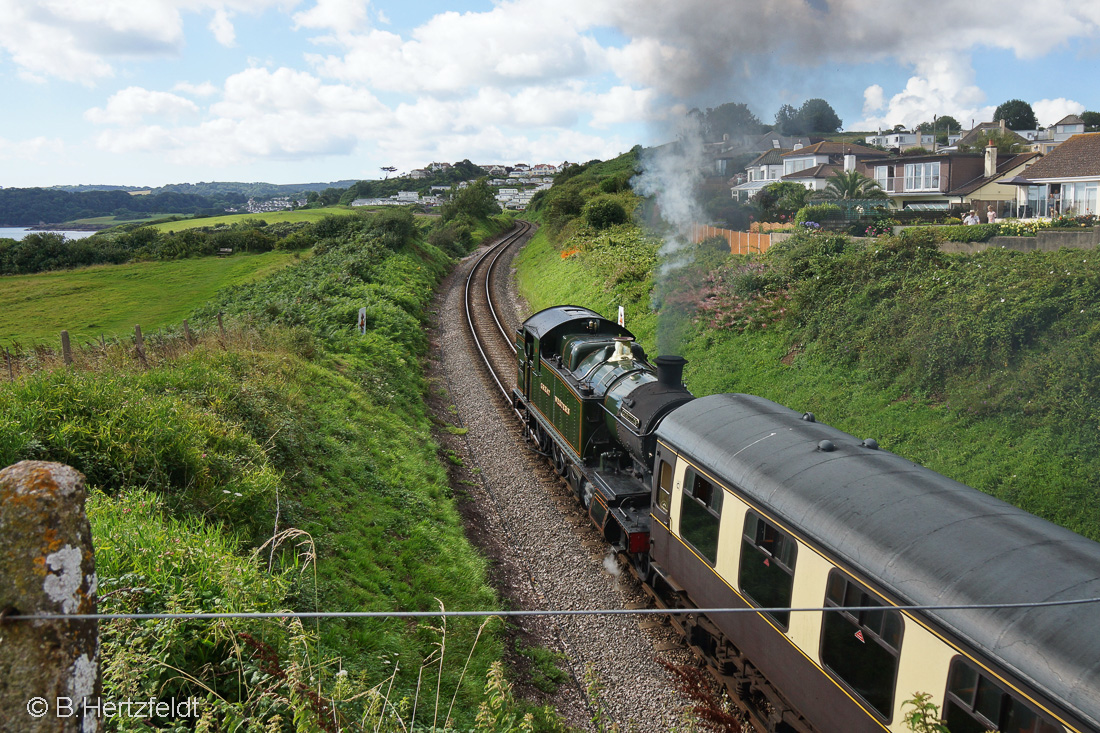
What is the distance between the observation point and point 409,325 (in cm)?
2666

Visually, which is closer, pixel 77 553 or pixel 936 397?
pixel 77 553

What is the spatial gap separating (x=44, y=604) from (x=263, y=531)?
5.63m

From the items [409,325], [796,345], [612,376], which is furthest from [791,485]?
[409,325]

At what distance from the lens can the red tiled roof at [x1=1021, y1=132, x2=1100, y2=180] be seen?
2438cm

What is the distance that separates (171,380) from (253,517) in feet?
13.7

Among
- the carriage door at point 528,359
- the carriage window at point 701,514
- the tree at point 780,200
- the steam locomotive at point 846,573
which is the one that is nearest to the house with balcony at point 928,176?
the tree at point 780,200

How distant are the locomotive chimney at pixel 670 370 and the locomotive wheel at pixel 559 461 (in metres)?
3.96

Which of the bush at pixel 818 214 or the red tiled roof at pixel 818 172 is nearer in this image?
the bush at pixel 818 214

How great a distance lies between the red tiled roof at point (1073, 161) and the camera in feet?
80.0

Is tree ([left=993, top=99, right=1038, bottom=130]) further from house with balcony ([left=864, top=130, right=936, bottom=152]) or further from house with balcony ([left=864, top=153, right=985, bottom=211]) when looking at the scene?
house with balcony ([left=864, top=153, right=985, bottom=211])

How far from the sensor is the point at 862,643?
17.9 ft

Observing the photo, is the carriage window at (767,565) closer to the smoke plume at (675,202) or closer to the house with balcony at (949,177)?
the smoke plume at (675,202)

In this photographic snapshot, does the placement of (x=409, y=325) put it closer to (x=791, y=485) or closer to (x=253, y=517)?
(x=253, y=517)

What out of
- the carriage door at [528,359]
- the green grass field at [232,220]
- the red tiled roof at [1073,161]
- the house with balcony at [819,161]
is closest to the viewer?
the carriage door at [528,359]
